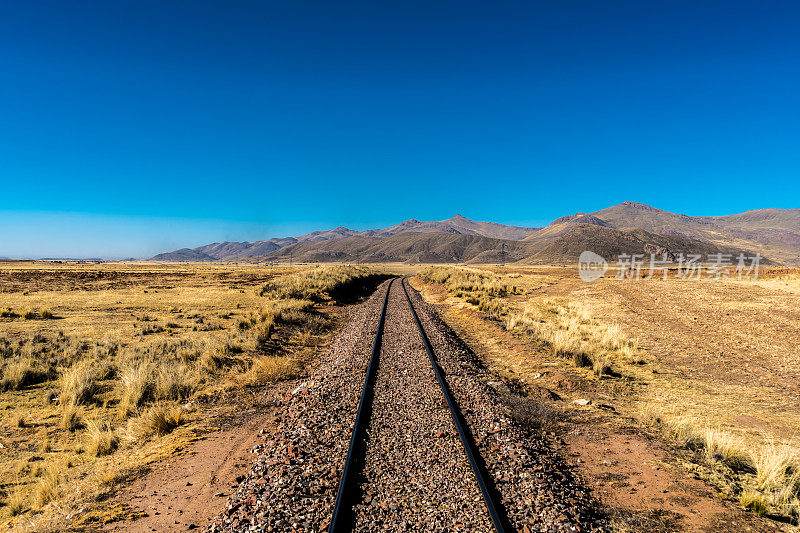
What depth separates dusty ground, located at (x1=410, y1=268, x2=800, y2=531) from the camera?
4984mm

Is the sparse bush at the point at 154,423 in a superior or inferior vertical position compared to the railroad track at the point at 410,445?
inferior

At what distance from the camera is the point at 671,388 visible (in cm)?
981

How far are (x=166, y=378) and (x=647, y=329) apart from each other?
1811 cm

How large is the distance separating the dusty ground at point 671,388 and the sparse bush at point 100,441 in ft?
25.9

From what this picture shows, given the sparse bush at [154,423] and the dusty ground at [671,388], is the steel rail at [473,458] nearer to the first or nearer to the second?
the dusty ground at [671,388]

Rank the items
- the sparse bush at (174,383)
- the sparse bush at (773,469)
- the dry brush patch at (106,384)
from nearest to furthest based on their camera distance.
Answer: the sparse bush at (773,469)
the dry brush patch at (106,384)
the sparse bush at (174,383)

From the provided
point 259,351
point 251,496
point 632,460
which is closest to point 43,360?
point 259,351

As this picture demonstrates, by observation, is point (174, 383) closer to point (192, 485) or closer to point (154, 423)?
point (154, 423)

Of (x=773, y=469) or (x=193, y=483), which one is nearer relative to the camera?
(x=773, y=469)

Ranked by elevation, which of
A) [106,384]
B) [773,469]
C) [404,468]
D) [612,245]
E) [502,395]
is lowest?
[106,384]

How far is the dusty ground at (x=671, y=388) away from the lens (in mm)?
4984

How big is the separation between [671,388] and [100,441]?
42.0 feet

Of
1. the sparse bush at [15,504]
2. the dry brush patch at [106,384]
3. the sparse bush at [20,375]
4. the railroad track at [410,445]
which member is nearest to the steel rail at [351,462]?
the railroad track at [410,445]

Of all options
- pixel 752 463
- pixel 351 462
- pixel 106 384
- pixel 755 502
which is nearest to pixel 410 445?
pixel 351 462
